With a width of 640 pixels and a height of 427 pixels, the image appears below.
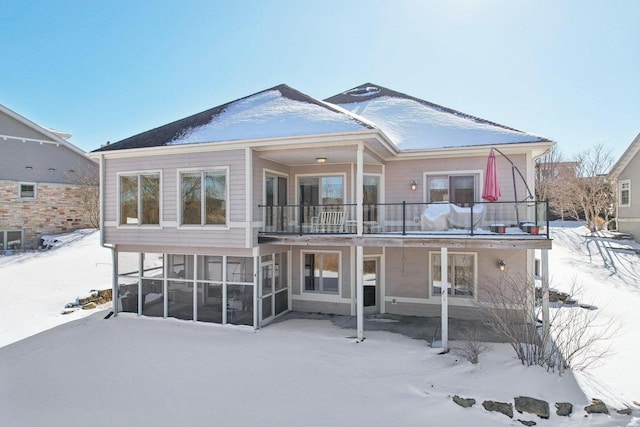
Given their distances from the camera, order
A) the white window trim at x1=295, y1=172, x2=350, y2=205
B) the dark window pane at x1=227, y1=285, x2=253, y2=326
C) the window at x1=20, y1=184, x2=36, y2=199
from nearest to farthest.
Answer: the dark window pane at x1=227, y1=285, x2=253, y2=326
the white window trim at x1=295, y1=172, x2=350, y2=205
the window at x1=20, y1=184, x2=36, y2=199

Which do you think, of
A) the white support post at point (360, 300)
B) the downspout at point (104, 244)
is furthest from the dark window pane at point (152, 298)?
the white support post at point (360, 300)

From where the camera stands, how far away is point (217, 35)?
48.0 ft

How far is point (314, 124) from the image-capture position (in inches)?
396

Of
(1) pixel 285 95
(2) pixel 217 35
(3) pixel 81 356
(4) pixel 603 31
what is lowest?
(3) pixel 81 356

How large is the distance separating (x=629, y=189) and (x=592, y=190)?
151 inches

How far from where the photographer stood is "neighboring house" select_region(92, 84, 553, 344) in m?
10.3

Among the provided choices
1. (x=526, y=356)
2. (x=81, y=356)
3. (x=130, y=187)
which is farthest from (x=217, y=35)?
(x=526, y=356)

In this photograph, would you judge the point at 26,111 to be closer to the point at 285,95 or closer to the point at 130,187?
the point at 130,187

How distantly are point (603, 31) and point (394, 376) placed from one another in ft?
41.6

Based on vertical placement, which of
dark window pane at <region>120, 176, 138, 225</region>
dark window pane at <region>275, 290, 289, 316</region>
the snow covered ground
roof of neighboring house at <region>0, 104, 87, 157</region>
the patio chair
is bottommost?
the snow covered ground

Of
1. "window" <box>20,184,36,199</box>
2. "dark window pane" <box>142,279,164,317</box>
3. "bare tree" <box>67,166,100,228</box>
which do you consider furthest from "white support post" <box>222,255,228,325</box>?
"window" <box>20,184,36,199</box>

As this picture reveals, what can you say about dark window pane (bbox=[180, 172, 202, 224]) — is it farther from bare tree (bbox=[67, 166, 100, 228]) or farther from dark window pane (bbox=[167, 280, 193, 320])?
bare tree (bbox=[67, 166, 100, 228])

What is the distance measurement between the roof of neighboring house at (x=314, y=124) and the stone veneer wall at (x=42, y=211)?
14015 millimetres

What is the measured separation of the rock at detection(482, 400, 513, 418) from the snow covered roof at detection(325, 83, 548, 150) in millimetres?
7048
